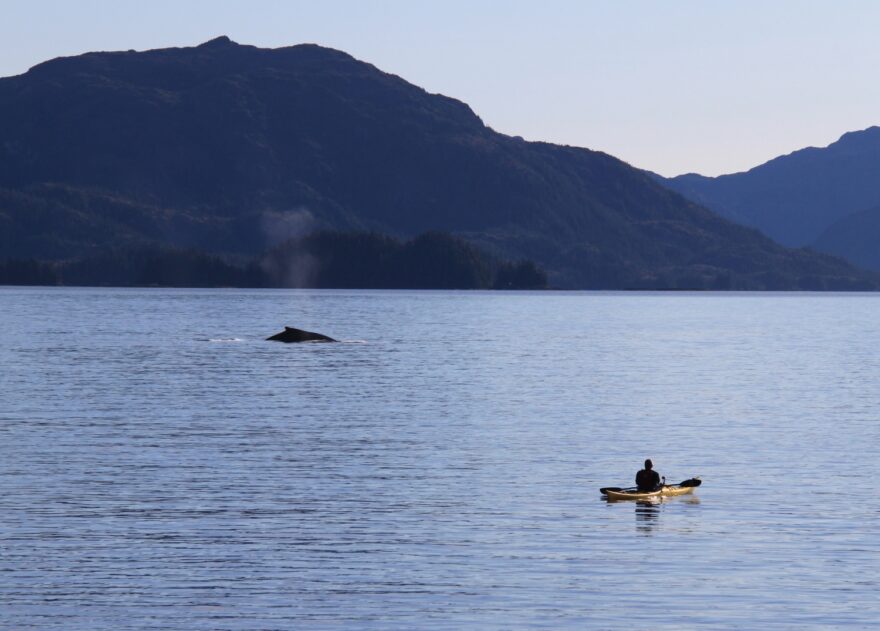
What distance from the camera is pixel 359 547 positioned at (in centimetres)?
4300

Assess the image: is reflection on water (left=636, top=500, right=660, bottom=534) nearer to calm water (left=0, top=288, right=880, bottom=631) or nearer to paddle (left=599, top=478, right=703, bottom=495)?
calm water (left=0, top=288, right=880, bottom=631)

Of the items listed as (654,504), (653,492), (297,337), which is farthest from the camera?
(297,337)

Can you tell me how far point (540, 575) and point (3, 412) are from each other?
47.5 metres

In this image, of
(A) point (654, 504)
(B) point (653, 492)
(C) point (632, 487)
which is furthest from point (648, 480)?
(C) point (632, 487)

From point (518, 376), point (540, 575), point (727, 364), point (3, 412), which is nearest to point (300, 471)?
point (540, 575)

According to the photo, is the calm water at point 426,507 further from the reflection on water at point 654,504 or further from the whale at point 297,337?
the whale at point 297,337

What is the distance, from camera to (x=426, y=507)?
165 feet

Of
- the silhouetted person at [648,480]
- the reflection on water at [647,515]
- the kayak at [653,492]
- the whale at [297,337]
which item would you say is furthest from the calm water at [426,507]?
the whale at [297,337]

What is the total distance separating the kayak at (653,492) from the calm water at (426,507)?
1.52 feet

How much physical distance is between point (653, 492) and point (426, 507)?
26.7 ft

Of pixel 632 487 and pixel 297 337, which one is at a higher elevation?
pixel 297 337

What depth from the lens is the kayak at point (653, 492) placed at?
51.8 metres

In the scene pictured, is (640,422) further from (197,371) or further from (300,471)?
(197,371)

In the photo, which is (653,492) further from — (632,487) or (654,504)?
(632,487)
